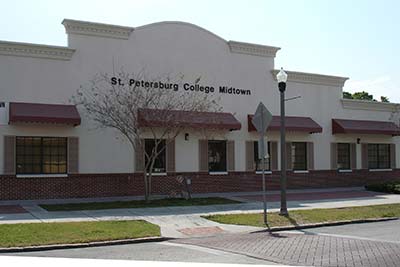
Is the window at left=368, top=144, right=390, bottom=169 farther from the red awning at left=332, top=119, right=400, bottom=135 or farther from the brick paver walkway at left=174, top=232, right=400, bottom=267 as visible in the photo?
the brick paver walkway at left=174, top=232, right=400, bottom=267

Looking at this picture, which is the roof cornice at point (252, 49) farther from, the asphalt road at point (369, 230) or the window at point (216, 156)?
the asphalt road at point (369, 230)

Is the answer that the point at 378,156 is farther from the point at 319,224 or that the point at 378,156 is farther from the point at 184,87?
the point at 319,224

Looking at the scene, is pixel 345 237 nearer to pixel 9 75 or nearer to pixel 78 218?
pixel 78 218

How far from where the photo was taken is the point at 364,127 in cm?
3000

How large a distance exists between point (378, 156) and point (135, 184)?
53.7ft

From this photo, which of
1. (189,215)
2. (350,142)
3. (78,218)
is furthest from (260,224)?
(350,142)

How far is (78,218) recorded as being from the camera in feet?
52.1

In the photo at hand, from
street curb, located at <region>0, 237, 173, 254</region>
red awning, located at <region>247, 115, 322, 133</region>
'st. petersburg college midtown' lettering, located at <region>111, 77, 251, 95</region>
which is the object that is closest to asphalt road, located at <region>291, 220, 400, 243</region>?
street curb, located at <region>0, 237, 173, 254</region>

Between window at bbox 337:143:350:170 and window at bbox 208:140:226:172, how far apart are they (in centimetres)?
799

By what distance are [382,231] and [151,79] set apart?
13.3 m

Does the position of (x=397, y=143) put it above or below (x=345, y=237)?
above

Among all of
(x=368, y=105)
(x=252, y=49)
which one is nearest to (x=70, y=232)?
(x=252, y=49)

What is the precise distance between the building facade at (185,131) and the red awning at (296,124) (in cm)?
7

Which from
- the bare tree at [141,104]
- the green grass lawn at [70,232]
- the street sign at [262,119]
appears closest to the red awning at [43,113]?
the bare tree at [141,104]
